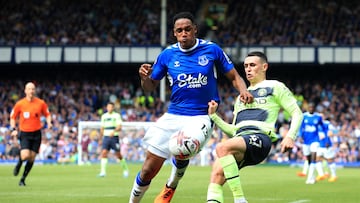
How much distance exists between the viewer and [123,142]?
38750 millimetres

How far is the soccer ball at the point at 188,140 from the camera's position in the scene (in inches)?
422

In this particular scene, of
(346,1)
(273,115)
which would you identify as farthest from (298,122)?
(346,1)

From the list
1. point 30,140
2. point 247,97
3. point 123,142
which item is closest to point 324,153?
point 30,140

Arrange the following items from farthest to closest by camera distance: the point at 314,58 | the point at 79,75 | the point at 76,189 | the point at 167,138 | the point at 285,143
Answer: the point at 79,75, the point at 314,58, the point at 76,189, the point at 167,138, the point at 285,143

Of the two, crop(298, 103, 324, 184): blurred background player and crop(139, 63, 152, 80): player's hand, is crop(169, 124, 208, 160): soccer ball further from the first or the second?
crop(298, 103, 324, 184): blurred background player

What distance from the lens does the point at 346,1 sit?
51.8 m

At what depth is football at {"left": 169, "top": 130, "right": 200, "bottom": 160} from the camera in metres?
10.7

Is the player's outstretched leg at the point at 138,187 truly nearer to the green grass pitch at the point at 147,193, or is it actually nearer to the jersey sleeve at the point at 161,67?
the jersey sleeve at the point at 161,67

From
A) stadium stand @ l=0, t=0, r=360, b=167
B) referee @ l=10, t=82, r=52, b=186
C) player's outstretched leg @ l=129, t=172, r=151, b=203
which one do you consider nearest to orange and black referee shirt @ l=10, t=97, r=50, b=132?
referee @ l=10, t=82, r=52, b=186

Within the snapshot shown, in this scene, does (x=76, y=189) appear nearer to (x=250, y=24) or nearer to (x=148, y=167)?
(x=148, y=167)

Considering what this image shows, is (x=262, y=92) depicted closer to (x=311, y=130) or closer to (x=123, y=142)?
(x=311, y=130)

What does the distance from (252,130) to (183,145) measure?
93 cm

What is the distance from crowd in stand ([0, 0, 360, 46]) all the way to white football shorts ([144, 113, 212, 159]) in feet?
127

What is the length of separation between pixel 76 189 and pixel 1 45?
3293 cm
